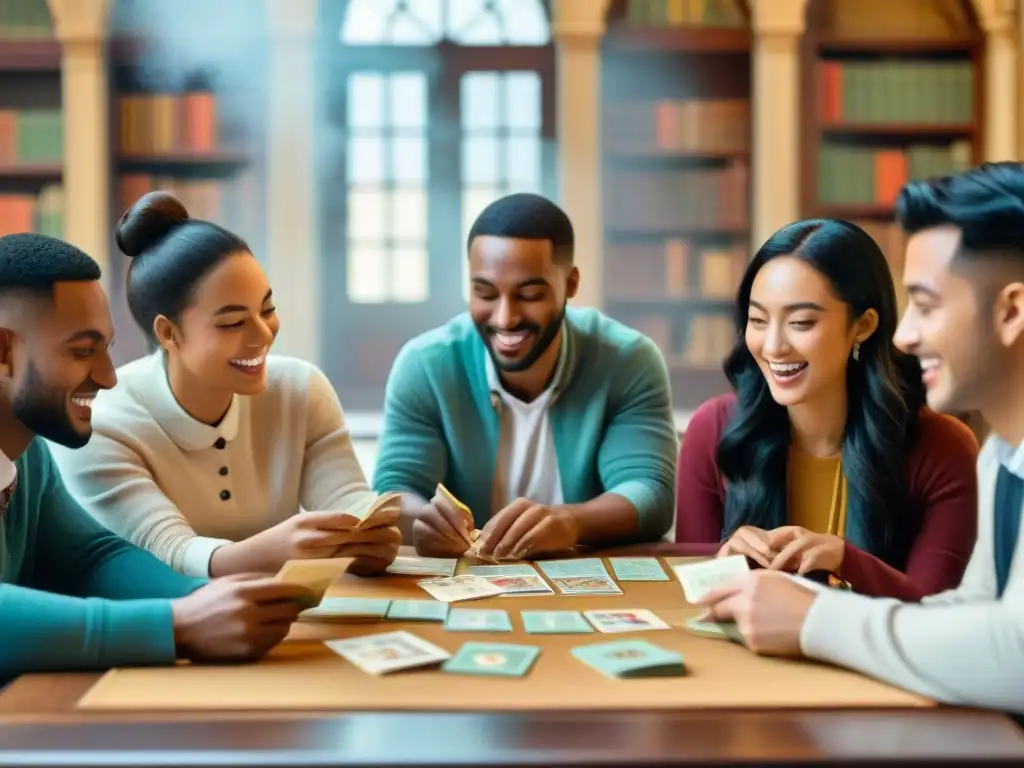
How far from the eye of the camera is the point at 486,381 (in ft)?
8.84

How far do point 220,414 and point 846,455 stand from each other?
1.21 meters

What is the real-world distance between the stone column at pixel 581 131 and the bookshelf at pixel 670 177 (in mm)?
68

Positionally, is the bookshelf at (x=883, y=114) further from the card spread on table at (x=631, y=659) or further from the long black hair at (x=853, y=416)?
the card spread on table at (x=631, y=659)

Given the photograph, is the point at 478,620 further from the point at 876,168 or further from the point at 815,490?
the point at 876,168

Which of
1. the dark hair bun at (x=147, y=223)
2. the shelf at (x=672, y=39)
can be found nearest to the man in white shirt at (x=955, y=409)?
the dark hair bun at (x=147, y=223)

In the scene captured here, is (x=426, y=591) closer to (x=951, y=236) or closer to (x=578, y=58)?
(x=951, y=236)

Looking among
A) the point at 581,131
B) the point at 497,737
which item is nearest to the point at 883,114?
the point at 581,131

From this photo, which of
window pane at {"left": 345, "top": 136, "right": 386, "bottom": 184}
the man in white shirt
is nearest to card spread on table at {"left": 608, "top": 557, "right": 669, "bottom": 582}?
the man in white shirt

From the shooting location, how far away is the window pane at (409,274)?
589cm

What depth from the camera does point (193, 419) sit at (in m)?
2.25

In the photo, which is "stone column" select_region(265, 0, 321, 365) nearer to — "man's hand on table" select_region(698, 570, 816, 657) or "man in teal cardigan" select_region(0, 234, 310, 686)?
"man in teal cardigan" select_region(0, 234, 310, 686)

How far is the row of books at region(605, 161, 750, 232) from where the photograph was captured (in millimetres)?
5688

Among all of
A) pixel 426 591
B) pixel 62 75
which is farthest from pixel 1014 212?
pixel 62 75

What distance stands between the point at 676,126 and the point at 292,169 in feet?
6.20
